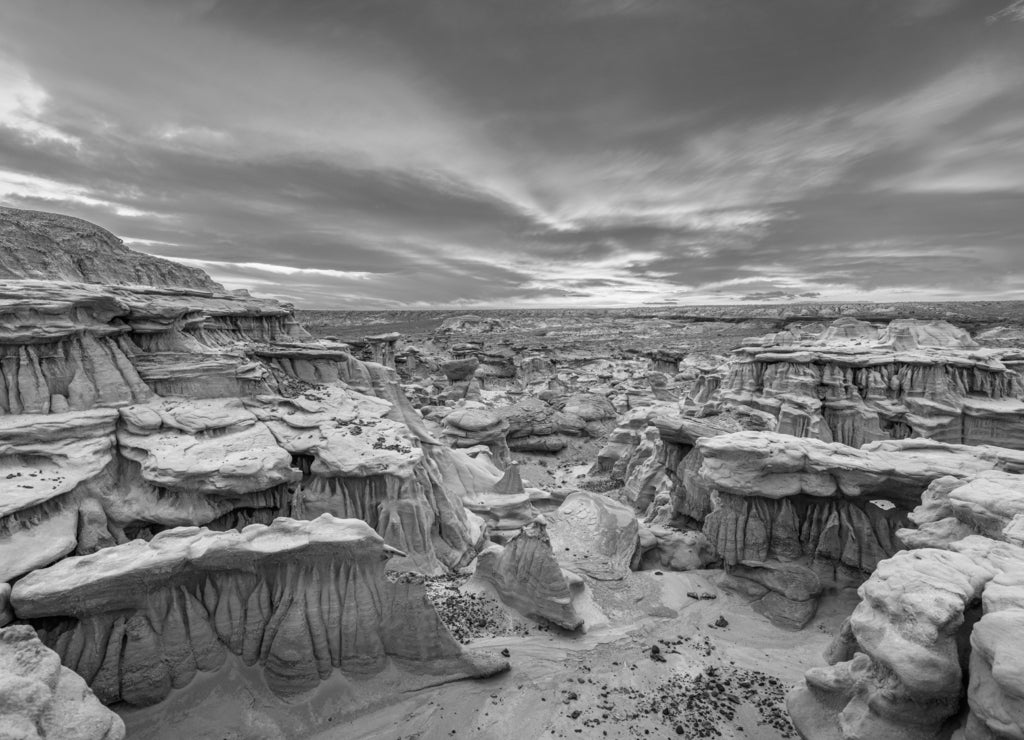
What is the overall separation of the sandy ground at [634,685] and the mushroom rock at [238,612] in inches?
43.4

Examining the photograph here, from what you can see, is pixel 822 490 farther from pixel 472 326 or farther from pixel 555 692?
pixel 472 326

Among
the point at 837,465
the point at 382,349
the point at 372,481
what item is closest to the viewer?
the point at 837,465

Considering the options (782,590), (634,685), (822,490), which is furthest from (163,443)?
(822,490)

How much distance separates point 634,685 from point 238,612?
1224cm

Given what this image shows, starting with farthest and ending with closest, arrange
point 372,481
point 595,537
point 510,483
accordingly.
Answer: point 510,483 → point 595,537 → point 372,481

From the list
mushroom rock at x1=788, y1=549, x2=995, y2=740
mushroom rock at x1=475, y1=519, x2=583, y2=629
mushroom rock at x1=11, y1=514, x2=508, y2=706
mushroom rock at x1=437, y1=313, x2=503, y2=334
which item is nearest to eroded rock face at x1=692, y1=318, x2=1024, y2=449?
mushroom rock at x1=475, y1=519, x2=583, y2=629

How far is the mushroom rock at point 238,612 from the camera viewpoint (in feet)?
36.1

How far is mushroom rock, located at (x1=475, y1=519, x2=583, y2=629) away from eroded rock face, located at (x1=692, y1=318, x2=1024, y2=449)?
2294 cm

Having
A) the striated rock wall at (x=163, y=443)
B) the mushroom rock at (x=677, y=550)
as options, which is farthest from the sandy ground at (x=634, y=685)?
the striated rock wall at (x=163, y=443)

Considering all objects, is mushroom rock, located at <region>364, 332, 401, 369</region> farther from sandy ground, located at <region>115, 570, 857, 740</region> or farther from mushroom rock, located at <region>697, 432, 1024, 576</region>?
mushroom rock, located at <region>697, 432, 1024, 576</region>

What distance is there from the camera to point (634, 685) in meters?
14.4

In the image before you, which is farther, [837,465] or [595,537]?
[595,537]

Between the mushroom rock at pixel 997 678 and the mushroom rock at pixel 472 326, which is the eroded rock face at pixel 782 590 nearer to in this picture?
the mushroom rock at pixel 997 678

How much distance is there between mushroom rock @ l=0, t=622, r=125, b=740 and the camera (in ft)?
23.5
